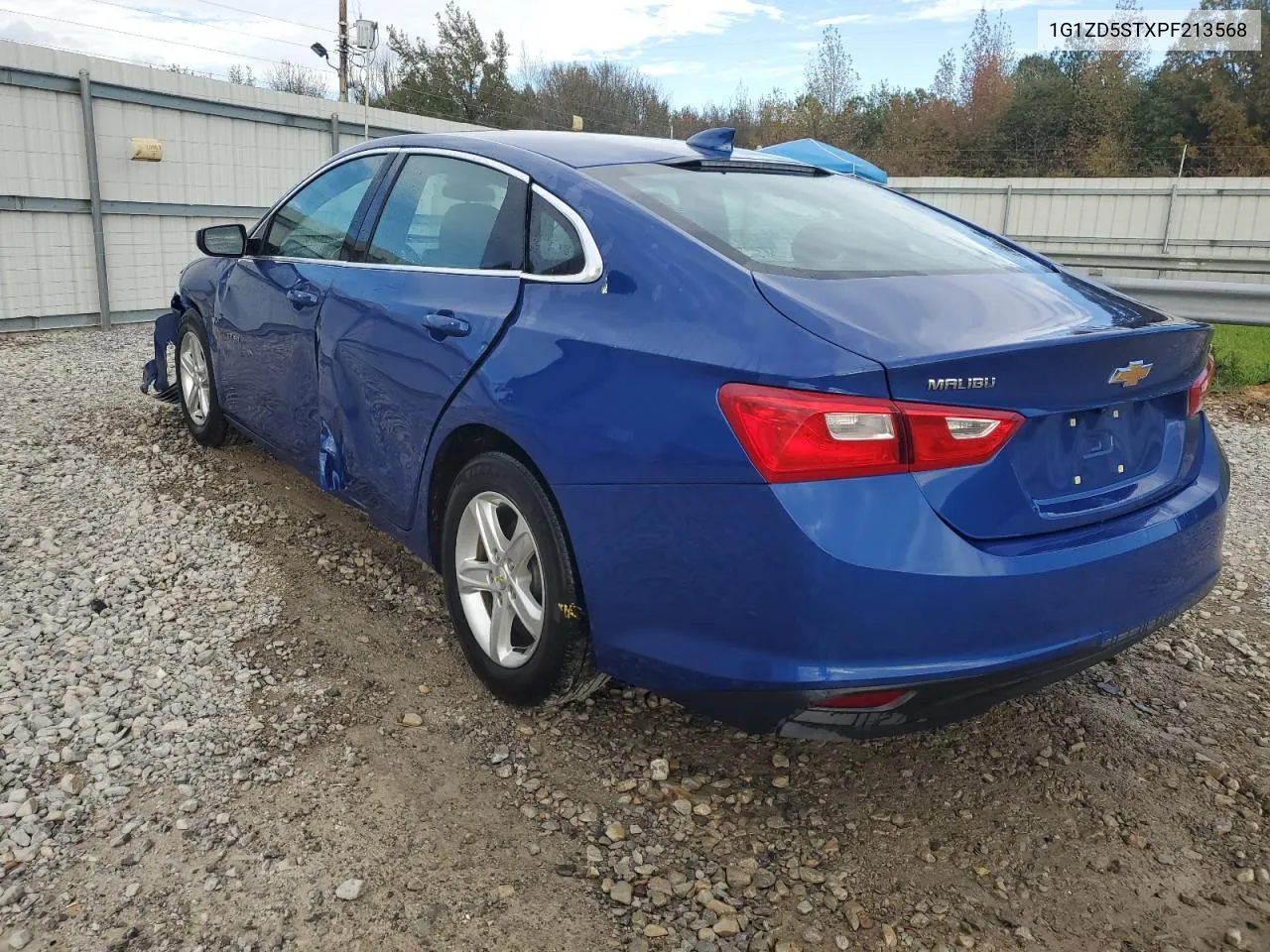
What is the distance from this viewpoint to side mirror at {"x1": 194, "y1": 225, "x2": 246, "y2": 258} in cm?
444

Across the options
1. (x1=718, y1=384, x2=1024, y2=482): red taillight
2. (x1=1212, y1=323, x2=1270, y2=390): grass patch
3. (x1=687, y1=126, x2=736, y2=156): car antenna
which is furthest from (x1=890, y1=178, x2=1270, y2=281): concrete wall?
(x1=718, y1=384, x2=1024, y2=482): red taillight

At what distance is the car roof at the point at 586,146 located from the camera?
9.72 ft

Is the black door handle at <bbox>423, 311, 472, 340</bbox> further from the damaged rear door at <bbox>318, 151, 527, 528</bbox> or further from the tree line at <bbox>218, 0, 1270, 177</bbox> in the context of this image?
the tree line at <bbox>218, 0, 1270, 177</bbox>

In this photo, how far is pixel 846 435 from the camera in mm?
1996

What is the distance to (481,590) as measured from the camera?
2.95 metres

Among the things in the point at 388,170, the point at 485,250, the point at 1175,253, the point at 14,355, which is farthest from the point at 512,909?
the point at 1175,253

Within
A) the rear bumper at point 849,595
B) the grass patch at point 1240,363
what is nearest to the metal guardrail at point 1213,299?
the grass patch at point 1240,363

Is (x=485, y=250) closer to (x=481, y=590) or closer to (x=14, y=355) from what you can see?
(x=481, y=590)

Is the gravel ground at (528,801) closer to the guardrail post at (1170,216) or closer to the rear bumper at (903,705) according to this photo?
the rear bumper at (903,705)

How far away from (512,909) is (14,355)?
27.8 feet

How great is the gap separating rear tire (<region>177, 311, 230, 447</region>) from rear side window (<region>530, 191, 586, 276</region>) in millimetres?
2807

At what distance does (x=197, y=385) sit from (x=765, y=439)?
4166mm

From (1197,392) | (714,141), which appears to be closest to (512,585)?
(714,141)

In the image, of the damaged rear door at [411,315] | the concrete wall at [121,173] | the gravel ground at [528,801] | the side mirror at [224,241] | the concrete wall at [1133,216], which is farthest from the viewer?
the concrete wall at [1133,216]
